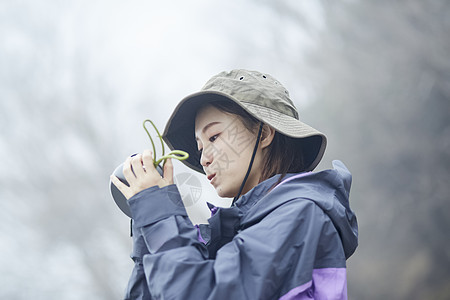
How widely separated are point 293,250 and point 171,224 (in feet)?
0.70

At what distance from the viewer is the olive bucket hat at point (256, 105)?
93cm

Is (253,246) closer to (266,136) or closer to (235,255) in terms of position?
(235,255)

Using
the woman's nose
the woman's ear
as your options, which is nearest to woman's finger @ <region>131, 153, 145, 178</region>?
the woman's nose

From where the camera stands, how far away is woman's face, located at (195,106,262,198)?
95 centimetres

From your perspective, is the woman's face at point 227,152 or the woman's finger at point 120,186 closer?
the woman's finger at point 120,186

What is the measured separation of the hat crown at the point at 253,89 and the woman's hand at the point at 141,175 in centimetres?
23

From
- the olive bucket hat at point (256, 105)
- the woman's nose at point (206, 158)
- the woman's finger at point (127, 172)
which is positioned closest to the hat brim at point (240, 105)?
the olive bucket hat at point (256, 105)

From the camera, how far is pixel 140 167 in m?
0.82

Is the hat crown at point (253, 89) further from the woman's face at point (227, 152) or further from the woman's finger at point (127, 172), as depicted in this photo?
the woman's finger at point (127, 172)

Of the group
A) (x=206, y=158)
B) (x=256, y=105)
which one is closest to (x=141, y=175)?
(x=206, y=158)

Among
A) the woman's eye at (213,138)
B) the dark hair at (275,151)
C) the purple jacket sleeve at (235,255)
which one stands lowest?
the purple jacket sleeve at (235,255)

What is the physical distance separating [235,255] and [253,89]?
42 cm
